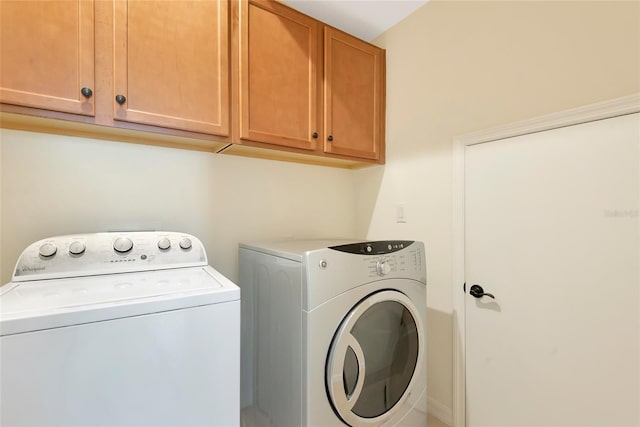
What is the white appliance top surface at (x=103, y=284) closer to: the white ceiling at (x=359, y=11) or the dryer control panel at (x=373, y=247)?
the dryer control panel at (x=373, y=247)

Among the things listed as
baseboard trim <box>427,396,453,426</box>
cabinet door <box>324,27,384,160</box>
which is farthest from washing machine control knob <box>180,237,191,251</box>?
baseboard trim <box>427,396,453,426</box>

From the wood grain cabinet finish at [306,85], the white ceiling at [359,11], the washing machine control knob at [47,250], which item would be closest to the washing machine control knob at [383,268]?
the wood grain cabinet finish at [306,85]

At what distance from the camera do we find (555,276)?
1320 millimetres

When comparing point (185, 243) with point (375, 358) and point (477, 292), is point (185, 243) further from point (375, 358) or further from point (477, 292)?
point (477, 292)

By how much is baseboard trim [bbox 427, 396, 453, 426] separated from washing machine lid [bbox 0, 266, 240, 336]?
1.58 m

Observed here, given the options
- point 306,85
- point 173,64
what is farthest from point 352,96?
point 173,64

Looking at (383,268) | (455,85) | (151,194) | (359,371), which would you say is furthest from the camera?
(455,85)

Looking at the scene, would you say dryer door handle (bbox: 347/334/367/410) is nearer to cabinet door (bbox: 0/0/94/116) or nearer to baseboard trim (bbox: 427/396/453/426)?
baseboard trim (bbox: 427/396/453/426)

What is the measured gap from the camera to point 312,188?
217 centimetres

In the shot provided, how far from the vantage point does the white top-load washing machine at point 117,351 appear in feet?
2.23

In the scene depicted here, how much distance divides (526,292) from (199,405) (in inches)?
58.7

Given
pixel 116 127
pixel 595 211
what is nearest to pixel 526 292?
pixel 595 211

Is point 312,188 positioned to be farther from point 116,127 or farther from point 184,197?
point 116,127

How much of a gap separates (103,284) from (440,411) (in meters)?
1.92
